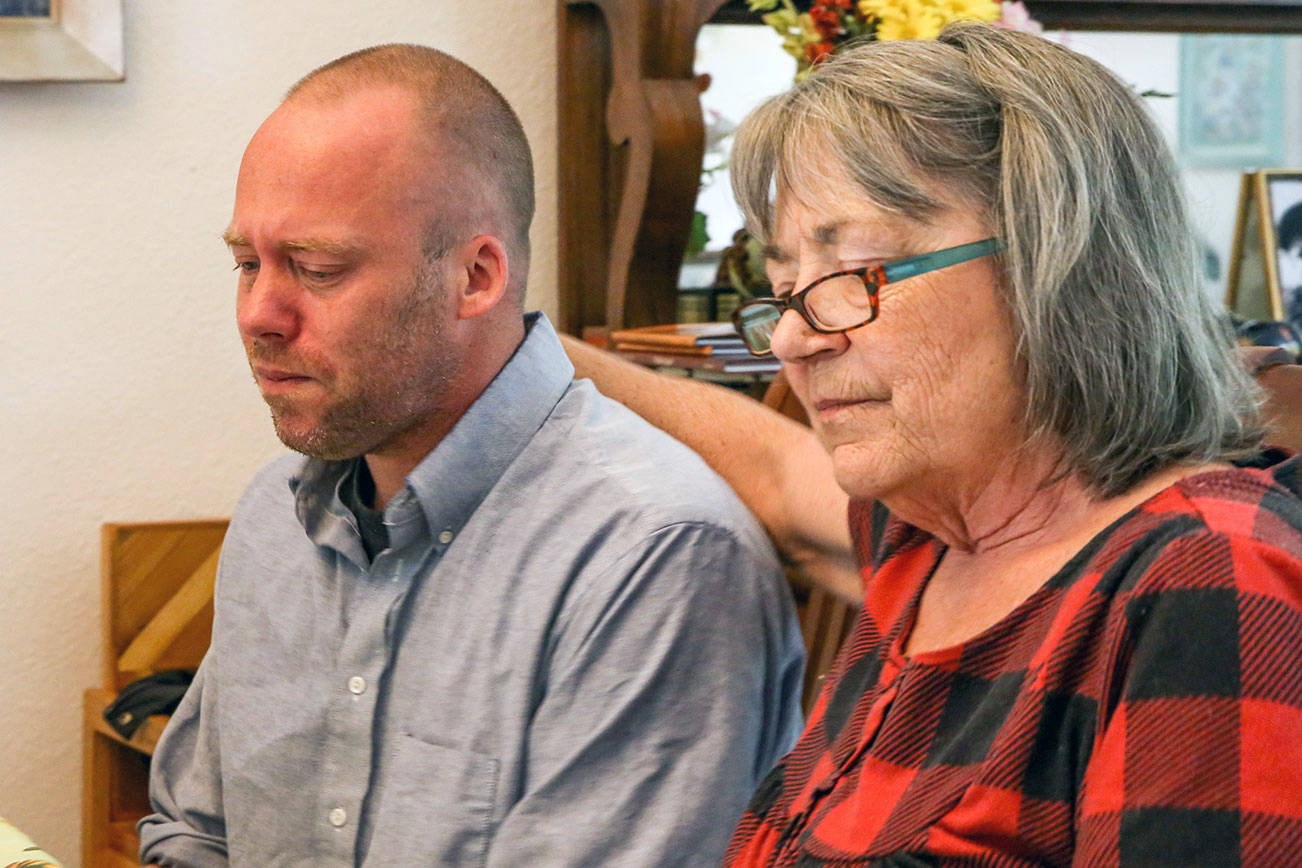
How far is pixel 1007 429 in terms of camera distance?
2.85 feet

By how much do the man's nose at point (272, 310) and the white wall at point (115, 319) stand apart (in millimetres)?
771

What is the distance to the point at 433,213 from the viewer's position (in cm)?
115

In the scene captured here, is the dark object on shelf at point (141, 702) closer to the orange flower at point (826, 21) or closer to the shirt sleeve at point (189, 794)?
the shirt sleeve at point (189, 794)

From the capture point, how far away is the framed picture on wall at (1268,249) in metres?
2.05

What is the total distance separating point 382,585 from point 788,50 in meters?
0.83

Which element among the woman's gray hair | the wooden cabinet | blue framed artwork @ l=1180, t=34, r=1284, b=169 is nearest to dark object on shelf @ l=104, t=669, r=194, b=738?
the wooden cabinet

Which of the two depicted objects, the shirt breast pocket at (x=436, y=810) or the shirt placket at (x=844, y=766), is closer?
the shirt placket at (x=844, y=766)

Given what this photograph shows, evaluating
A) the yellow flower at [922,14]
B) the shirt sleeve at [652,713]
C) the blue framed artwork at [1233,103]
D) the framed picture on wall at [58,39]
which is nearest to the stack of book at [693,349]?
the yellow flower at [922,14]

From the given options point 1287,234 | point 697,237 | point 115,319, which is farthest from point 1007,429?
point 1287,234

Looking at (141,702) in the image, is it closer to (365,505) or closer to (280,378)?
(365,505)

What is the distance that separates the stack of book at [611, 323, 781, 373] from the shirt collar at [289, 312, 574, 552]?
35 centimetres

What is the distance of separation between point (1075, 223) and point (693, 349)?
0.78 meters

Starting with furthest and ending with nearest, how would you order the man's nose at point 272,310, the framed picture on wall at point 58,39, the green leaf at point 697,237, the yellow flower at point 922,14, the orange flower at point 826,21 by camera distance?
the green leaf at point 697,237
the framed picture on wall at point 58,39
the orange flower at point 826,21
the yellow flower at point 922,14
the man's nose at point 272,310

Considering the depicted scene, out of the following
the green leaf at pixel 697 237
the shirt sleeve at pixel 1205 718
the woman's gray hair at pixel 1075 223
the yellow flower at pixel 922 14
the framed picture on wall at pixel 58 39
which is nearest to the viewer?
the shirt sleeve at pixel 1205 718
